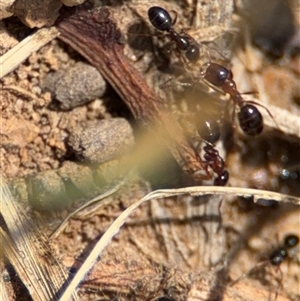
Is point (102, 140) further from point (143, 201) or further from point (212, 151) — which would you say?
point (212, 151)

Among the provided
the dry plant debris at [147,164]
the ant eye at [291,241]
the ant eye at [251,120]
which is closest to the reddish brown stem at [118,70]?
the dry plant debris at [147,164]

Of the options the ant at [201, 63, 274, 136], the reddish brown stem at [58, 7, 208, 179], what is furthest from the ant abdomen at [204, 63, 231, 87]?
the reddish brown stem at [58, 7, 208, 179]

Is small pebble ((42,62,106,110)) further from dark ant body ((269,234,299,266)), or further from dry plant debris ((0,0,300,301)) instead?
dark ant body ((269,234,299,266))

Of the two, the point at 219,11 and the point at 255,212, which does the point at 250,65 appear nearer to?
the point at 219,11

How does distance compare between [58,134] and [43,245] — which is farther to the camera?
[58,134]

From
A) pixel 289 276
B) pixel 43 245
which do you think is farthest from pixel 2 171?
pixel 289 276

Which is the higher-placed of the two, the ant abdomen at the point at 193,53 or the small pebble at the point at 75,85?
the small pebble at the point at 75,85

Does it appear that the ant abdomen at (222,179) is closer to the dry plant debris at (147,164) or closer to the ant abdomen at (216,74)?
Answer: the dry plant debris at (147,164)

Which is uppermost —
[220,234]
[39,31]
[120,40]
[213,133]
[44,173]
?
[39,31]
